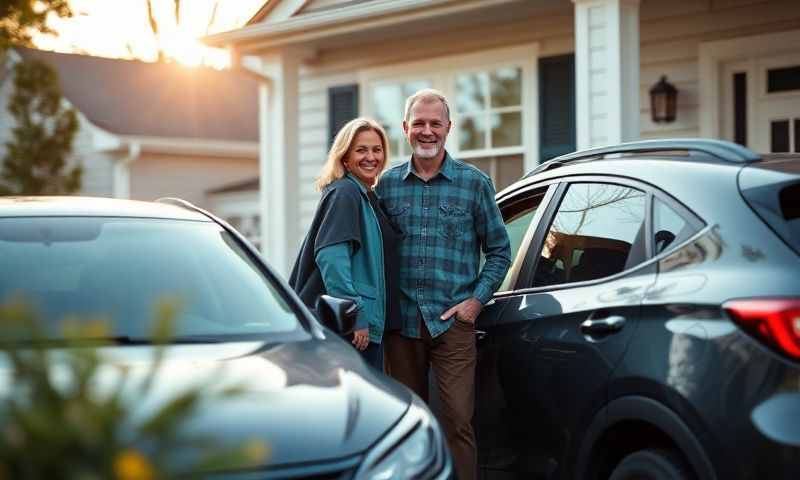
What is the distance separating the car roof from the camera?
4.73m

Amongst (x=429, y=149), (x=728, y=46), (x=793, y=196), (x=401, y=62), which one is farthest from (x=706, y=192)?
(x=401, y=62)

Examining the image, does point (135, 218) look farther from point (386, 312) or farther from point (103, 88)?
point (103, 88)

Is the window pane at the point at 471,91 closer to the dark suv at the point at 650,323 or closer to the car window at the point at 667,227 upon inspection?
the dark suv at the point at 650,323

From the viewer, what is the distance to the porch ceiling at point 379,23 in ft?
38.3

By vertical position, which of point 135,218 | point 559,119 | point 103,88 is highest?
point 103,88

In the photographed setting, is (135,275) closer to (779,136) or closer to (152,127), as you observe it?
(779,136)

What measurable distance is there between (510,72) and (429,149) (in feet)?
24.9

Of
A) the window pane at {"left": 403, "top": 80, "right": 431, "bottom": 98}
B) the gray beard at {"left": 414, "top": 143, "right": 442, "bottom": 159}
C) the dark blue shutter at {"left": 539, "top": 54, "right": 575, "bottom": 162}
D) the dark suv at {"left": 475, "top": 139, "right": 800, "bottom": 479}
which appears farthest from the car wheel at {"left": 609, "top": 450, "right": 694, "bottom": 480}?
the window pane at {"left": 403, "top": 80, "right": 431, "bottom": 98}

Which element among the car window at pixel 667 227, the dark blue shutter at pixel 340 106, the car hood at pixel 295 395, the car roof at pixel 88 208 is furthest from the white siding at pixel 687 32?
the car hood at pixel 295 395

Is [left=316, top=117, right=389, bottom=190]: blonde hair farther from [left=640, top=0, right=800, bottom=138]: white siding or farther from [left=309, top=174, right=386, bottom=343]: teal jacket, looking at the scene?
[left=640, top=0, right=800, bottom=138]: white siding

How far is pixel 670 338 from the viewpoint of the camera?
3.86m

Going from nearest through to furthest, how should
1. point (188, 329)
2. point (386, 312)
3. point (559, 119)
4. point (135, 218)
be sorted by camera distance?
1. point (188, 329)
2. point (135, 218)
3. point (386, 312)
4. point (559, 119)

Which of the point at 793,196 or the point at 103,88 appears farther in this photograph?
the point at 103,88

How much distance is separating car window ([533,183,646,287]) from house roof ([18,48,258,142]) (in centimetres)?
2082
